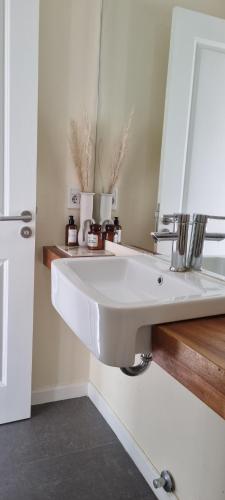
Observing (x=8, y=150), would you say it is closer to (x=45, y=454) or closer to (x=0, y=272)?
(x=0, y=272)

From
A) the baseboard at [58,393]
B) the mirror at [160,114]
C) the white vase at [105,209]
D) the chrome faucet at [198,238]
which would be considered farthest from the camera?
the baseboard at [58,393]

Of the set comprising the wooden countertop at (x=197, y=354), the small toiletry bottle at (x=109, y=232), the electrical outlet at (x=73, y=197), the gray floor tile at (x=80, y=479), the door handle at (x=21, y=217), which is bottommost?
the gray floor tile at (x=80, y=479)

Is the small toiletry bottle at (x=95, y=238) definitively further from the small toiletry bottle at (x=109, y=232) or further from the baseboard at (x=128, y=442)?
the baseboard at (x=128, y=442)

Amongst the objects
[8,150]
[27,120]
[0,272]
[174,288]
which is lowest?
[0,272]

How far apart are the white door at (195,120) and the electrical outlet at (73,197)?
0.45 m

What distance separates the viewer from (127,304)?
84 cm

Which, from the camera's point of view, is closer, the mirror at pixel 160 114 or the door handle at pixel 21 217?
the mirror at pixel 160 114

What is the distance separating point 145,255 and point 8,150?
716 millimetres

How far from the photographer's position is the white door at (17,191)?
1539mm

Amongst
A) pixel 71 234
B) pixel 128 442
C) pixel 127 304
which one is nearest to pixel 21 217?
pixel 71 234

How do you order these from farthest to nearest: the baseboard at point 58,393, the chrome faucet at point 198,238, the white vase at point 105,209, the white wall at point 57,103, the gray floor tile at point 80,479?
the baseboard at point 58,393, the white vase at point 105,209, the white wall at point 57,103, the gray floor tile at point 80,479, the chrome faucet at point 198,238

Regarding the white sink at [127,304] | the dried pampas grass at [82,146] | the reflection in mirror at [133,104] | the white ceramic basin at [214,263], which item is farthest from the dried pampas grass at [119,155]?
the white ceramic basin at [214,263]

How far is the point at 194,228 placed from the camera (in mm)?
1202

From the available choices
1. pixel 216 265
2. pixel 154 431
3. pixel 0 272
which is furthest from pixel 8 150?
pixel 154 431
